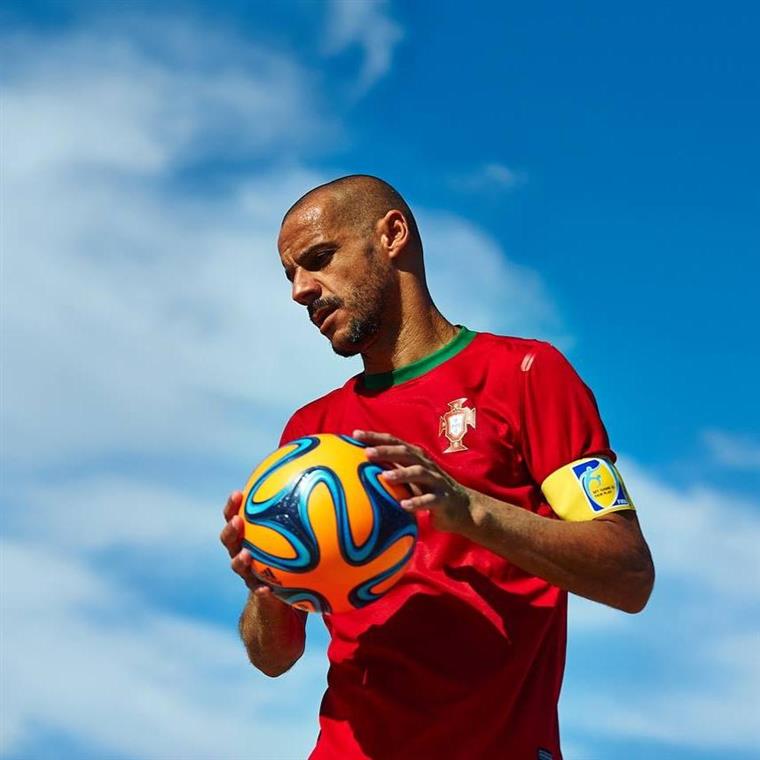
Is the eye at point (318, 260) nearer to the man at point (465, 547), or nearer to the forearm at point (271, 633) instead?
the man at point (465, 547)

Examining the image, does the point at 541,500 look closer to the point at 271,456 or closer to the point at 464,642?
the point at 464,642

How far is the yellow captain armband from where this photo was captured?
6578 millimetres

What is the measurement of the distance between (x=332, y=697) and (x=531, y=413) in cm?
179

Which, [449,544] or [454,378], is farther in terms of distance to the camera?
[454,378]

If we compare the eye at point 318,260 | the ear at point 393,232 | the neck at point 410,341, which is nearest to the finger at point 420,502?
the neck at point 410,341

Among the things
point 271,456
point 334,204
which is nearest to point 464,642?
point 271,456

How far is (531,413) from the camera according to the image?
23.0 ft

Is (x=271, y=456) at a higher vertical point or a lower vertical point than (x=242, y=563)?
higher

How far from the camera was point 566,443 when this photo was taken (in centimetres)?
682

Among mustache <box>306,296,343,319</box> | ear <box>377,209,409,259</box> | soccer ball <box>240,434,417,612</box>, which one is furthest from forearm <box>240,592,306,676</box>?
ear <box>377,209,409,259</box>

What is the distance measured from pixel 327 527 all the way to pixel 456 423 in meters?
1.56

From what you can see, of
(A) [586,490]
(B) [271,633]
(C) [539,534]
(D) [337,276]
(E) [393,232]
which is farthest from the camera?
(E) [393,232]

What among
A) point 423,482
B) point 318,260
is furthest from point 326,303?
point 423,482

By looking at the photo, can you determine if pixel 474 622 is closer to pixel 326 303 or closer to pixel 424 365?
pixel 424 365
